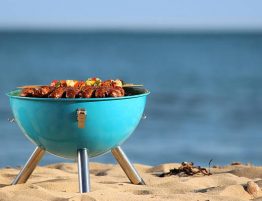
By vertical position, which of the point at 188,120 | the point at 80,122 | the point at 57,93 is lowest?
the point at 188,120

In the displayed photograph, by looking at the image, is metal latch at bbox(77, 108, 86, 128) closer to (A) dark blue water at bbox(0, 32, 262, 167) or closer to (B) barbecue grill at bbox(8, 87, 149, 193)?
(B) barbecue grill at bbox(8, 87, 149, 193)

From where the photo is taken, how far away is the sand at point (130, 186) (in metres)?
4.54

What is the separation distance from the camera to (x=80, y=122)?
4.58m

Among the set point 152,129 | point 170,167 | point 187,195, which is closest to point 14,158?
point 152,129

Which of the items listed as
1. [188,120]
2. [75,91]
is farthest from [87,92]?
[188,120]

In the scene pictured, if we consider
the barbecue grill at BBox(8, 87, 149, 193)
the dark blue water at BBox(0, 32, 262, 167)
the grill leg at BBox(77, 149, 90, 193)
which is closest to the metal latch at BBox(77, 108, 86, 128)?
the barbecue grill at BBox(8, 87, 149, 193)

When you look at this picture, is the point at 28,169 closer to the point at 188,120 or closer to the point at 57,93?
the point at 57,93

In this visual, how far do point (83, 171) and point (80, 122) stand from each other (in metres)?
0.37

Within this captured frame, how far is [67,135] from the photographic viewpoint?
4.65m

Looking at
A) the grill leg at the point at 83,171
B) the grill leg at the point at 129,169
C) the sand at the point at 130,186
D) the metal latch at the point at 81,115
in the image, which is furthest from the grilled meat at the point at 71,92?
the grill leg at the point at 129,169

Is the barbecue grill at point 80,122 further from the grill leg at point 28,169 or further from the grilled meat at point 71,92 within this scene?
the grill leg at point 28,169

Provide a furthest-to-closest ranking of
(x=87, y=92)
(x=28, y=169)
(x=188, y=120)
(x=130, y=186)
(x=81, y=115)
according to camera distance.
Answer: (x=188, y=120)
(x=28, y=169)
(x=130, y=186)
(x=87, y=92)
(x=81, y=115)

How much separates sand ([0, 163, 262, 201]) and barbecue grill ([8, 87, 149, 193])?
0.24 metres

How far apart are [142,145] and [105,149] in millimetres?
5621
